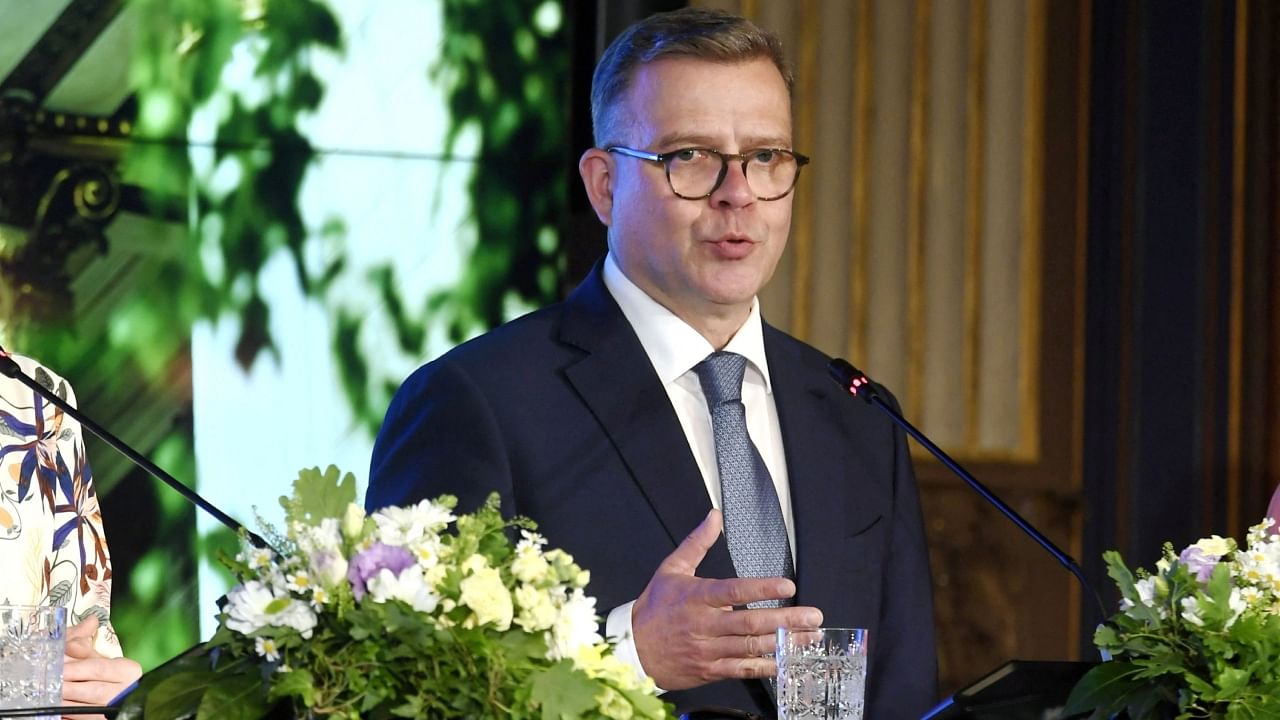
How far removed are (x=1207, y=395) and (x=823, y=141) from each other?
3.56 ft

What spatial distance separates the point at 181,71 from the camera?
165 inches

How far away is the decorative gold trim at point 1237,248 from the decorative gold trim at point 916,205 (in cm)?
72

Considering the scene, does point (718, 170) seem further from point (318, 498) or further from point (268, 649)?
point (268, 649)

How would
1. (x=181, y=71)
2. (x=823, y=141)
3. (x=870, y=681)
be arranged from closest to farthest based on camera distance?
(x=870, y=681) → (x=181, y=71) → (x=823, y=141)

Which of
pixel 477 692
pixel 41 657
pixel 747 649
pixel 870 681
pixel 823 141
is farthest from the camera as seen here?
pixel 823 141

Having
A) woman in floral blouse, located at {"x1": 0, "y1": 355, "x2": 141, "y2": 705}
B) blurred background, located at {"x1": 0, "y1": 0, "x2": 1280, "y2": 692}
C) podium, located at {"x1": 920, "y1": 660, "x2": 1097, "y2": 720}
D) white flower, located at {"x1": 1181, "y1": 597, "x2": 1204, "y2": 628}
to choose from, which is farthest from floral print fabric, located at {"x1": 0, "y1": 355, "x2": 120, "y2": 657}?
blurred background, located at {"x1": 0, "y1": 0, "x2": 1280, "y2": 692}

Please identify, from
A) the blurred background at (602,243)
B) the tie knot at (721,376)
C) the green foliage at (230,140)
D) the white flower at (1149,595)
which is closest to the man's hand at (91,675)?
the tie knot at (721,376)

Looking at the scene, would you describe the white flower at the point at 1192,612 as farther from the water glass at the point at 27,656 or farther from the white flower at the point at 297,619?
the water glass at the point at 27,656

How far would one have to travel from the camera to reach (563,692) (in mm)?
1536

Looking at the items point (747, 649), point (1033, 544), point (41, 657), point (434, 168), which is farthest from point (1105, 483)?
point (41, 657)

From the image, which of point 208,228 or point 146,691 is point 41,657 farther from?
point 208,228

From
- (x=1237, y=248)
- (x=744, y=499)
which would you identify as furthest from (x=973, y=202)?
(x=744, y=499)

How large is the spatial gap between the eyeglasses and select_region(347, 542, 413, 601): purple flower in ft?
3.96

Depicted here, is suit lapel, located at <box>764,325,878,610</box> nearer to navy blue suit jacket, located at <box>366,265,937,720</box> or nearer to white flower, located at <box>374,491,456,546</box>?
navy blue suit jacket, located at <box>366,265,937,720</box>
